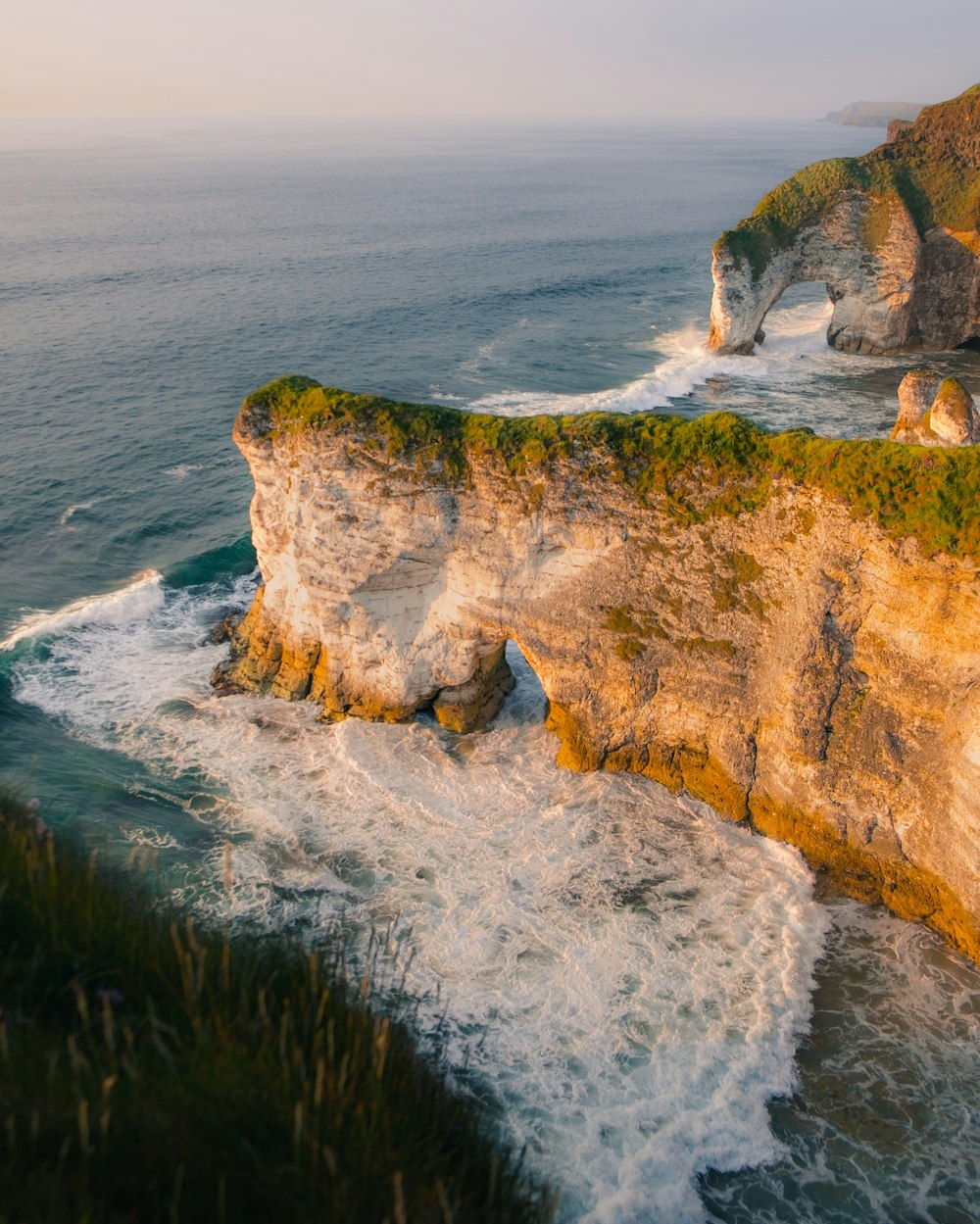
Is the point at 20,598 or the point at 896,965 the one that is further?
the point at 20,598

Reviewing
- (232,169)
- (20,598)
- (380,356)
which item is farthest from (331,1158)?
(232,169)

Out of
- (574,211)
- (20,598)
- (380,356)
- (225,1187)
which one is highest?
(574,211)

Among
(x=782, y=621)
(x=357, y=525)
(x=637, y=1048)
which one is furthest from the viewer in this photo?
(x=357, y=525)

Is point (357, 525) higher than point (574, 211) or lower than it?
lower

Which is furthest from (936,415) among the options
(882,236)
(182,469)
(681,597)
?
(182,469)

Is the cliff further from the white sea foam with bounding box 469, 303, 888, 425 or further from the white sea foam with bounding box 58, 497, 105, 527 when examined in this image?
the white sea foam with bounding box 469, 303, 888, 425

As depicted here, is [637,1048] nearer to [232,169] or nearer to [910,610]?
[910,610]

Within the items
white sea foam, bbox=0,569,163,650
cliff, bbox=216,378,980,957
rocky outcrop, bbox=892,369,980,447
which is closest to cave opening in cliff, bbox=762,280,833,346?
rocky outcrop, bbox=892,369,980,447

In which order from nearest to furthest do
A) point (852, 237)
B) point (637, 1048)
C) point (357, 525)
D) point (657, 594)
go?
point (637, 1048) < point (657, 594) < point (357, 525) < point (852, 237)
